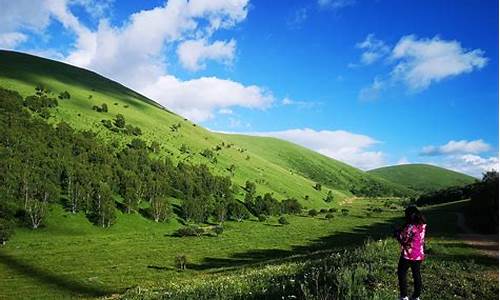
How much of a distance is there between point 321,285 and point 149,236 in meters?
107

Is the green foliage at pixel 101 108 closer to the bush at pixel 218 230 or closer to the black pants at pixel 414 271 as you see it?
the bush at pixel 218 230

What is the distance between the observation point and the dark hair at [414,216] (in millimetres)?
15188

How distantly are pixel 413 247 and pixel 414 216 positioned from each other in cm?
101

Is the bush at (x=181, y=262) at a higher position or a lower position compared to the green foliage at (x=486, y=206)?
lower

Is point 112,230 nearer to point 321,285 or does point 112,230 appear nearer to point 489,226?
point 489,226

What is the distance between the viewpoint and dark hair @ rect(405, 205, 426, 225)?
15.2 metres

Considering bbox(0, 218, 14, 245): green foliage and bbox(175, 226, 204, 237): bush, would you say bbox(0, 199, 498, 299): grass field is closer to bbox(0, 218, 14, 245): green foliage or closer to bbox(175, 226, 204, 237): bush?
bbox(0, 218, 14, 245): green foliage

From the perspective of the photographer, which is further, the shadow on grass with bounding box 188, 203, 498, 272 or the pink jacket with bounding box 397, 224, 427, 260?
the shadow on grass with bounding box 188, 203, 498, 272

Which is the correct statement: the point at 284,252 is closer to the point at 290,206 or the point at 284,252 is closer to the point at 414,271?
the point at 414,271

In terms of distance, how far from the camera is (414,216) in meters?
15.2

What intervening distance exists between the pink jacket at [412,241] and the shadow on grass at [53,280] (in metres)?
53.8

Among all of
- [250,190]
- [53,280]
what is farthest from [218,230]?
[53,280]

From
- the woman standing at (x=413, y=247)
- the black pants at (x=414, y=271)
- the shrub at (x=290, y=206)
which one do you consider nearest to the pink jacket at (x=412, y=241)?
the woman standing at (x=413, y=247)

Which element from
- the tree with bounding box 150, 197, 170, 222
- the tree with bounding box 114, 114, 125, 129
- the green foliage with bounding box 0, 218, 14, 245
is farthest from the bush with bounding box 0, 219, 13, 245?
the tree with bounding box 114, 114, 125, 129
